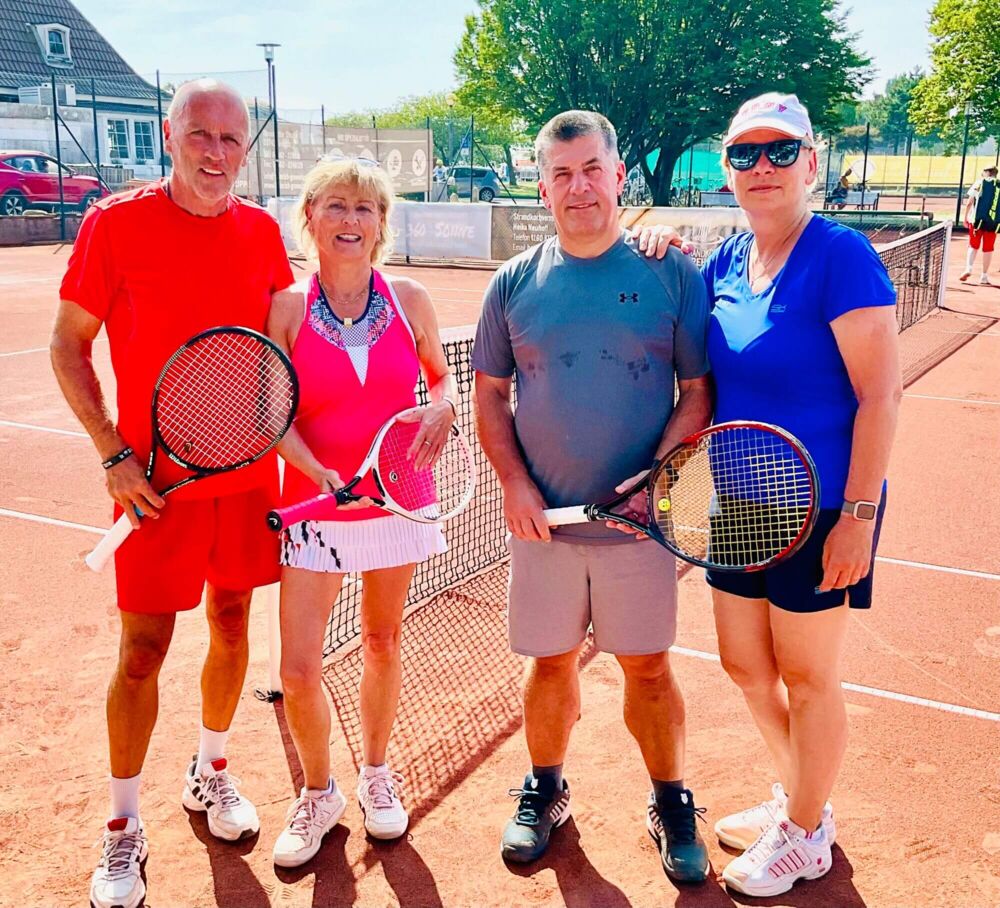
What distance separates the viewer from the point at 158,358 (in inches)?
114

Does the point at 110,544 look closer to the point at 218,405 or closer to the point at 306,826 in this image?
the point at 218,405

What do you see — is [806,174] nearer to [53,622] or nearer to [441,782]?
[441,782]

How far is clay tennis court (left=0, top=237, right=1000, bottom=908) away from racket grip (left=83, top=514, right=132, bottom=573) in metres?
0.96

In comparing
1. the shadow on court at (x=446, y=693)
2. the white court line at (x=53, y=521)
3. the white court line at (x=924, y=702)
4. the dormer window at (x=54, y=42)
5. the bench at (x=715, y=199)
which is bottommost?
the shadow on court at (x=446, y=693)

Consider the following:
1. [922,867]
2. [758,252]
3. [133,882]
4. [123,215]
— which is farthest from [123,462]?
[922,867]

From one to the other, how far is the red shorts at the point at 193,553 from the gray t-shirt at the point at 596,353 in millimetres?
892

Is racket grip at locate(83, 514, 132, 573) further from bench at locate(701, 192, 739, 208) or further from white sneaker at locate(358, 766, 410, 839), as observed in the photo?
bench at locate(701, 192, 739, 208)

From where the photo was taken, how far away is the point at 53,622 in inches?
188

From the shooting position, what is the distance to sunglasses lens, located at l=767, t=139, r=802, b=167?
106 inches

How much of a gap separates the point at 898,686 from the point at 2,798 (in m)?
3.43

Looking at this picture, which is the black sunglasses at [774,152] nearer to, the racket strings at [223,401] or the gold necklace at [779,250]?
the gold necklace at [779,250]

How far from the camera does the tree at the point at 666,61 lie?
36594 mm

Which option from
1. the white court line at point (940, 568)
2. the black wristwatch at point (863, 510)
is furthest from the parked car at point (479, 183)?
the black wristwatch at point (863, 510)

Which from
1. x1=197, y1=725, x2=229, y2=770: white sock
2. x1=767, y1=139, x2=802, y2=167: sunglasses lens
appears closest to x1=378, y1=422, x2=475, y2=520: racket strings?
x1=197, y1=725, x2=229, y2=770: white sock
